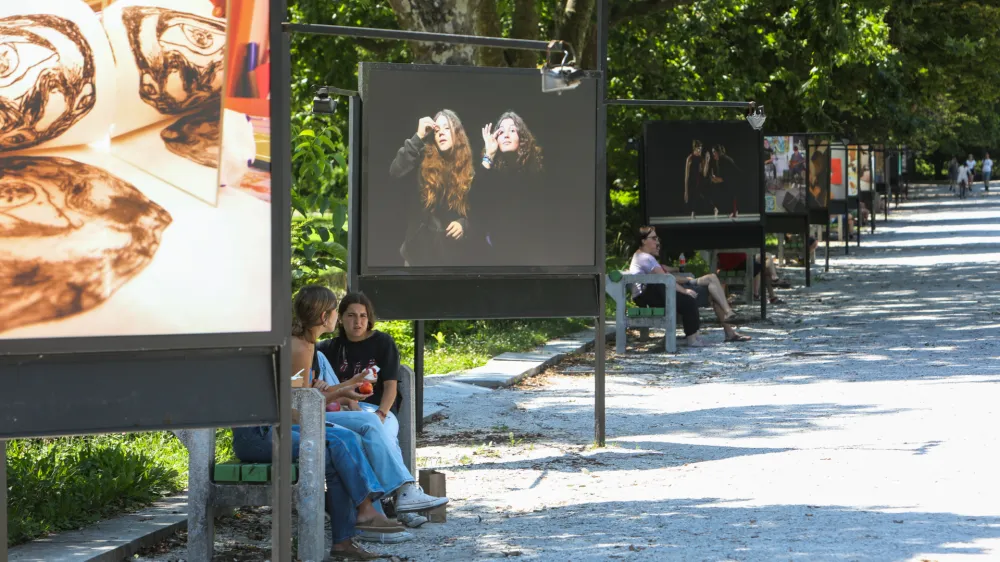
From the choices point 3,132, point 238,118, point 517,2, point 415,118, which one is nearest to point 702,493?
point 415,118

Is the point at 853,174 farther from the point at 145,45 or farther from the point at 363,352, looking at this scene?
the point at 145,45

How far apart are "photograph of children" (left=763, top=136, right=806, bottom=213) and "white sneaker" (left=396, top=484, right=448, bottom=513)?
584 inches

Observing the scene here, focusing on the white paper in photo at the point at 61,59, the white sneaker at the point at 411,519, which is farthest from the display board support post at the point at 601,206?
the white paper in photo at the point at 61,59

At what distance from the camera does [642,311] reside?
1697 cm

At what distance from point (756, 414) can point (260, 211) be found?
21.8 ft

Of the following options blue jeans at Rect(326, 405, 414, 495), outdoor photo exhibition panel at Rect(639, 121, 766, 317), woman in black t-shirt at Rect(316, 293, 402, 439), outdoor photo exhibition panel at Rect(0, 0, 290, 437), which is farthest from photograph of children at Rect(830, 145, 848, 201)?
outdoor photo exhibition panel at Rect(0, 0, 290, 437)

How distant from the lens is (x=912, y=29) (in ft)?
109

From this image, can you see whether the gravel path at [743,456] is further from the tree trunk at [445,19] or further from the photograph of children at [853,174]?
the photograph of children at [853,174]

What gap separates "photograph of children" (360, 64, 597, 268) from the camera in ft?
31.8

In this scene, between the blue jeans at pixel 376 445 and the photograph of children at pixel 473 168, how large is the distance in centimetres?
246

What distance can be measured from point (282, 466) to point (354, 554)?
1276mm

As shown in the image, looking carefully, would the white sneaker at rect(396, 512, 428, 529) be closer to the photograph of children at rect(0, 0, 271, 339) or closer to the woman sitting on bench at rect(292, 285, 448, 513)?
the woman sitting on bench at rect(292, 285, 448, 513)

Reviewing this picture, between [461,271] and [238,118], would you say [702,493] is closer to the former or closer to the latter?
[461,271]

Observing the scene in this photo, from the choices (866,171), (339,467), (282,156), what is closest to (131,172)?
(282,156)
